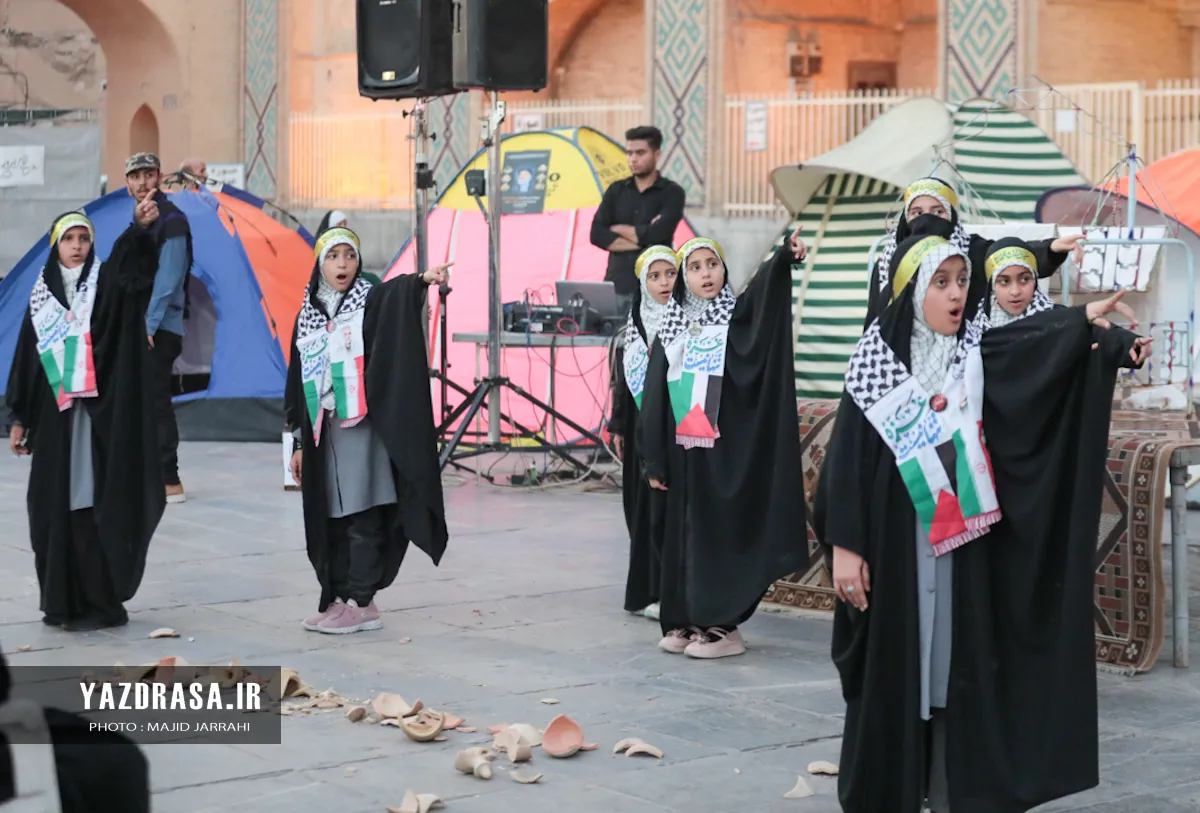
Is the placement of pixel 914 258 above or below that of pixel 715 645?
above

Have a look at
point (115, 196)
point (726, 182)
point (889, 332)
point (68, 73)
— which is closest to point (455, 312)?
point (115, 196)

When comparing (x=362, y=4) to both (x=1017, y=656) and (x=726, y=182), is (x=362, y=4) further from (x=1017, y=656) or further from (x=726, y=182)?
(x=726, y=182)

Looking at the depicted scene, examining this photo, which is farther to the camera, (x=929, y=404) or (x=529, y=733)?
(x=529, y=733)

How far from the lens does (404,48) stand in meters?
9.45

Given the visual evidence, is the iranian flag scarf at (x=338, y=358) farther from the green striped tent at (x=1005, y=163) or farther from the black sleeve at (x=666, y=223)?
the green striped tent at (x=1005, y=163)

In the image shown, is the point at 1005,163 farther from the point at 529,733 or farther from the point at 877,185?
the point at 529,733

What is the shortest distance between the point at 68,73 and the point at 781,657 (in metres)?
24.3

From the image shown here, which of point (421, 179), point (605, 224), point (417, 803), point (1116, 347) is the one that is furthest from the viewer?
point (605, 224)

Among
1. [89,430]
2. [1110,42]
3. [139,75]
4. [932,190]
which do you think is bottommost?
[89,430]

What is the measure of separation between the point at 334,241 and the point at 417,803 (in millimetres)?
2640

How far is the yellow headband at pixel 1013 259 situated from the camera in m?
5.50

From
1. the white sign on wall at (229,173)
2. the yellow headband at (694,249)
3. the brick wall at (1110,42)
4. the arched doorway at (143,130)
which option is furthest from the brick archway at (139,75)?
the yellow headband at (694,249)

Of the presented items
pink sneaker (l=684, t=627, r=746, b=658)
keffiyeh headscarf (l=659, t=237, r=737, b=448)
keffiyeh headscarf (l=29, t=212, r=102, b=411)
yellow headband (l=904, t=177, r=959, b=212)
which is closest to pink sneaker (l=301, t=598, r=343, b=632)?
keffiyeh headscarf (l=29, t=212, r=102, b=411)

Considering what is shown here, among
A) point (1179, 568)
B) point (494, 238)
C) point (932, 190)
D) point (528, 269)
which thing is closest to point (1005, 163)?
point (494, 238)
